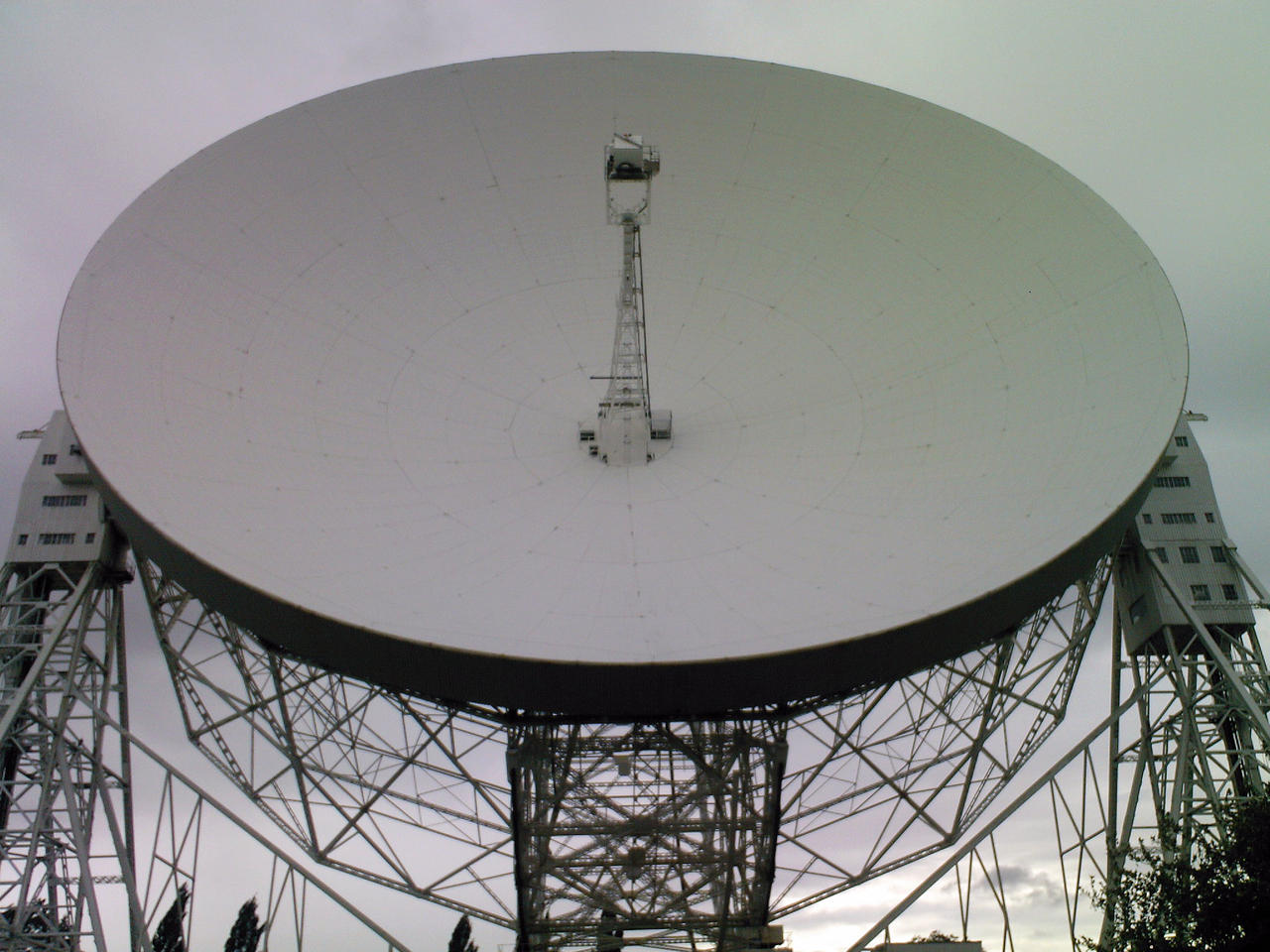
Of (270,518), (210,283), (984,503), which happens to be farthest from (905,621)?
(210,283)

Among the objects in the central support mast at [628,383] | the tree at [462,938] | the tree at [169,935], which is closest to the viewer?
the central support mast at [628,383]

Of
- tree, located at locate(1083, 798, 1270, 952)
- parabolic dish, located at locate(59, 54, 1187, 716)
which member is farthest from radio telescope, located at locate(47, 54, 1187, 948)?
tree, located at locate(1083, 798, 1270, 952)

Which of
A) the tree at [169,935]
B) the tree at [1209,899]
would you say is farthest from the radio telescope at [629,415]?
the tree at [169,935]

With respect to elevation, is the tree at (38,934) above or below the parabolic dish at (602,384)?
below

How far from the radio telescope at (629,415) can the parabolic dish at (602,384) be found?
7cm

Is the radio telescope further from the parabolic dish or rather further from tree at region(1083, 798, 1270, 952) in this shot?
tree at region(1083, 798, 1270, 952)

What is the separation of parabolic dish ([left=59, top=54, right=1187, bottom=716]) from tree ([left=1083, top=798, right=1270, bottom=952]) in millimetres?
5663

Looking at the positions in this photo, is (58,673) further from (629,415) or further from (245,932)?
(245,932)

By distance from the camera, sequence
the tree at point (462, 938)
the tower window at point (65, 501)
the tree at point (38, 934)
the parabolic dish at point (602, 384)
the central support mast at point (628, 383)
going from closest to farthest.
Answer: the parabolic dish at point (602, 384), the central support mast at point (628, 383), the tree at point (38, 934), the tower window at point (65, 501), the tree at point (462, 938)

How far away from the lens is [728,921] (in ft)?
89.2

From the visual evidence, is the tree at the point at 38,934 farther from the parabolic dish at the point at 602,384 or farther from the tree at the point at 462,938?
the tree at the point at 462,938

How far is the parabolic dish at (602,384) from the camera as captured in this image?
61.8 ft

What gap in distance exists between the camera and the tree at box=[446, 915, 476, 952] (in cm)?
5572

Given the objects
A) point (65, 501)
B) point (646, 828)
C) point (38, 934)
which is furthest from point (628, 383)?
point (38, 934)
